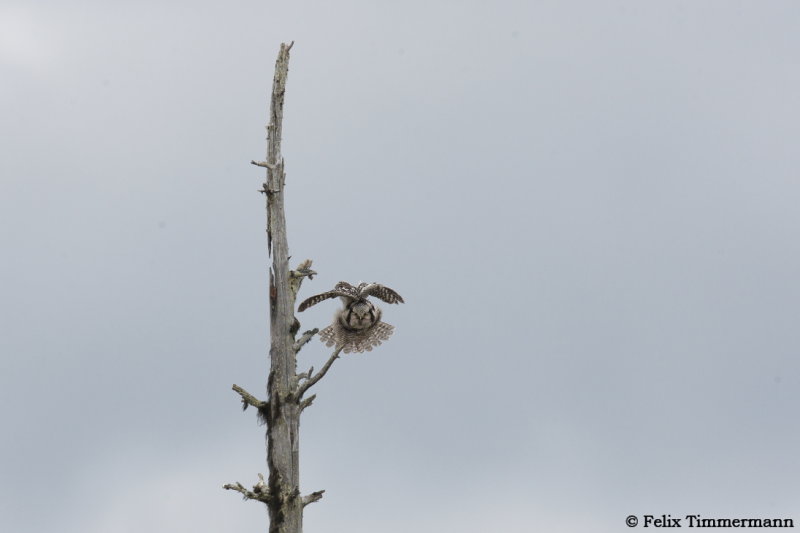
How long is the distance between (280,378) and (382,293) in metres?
3.84

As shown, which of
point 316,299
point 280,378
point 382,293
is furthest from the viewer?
point 382,293

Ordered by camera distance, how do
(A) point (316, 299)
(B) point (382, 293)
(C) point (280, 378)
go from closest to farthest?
1. (C) point (280, 378)
2. (A) point (316, 299)
3. (B) point (382, 293)

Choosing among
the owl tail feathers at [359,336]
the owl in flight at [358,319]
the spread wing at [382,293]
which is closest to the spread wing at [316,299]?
the owl in flight at [358,319]

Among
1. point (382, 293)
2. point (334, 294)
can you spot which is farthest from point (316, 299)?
point (382, 293)

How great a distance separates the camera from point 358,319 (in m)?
21.6

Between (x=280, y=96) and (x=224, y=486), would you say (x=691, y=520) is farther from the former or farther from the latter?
(x=280, y=96)

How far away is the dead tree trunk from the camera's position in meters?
17.4

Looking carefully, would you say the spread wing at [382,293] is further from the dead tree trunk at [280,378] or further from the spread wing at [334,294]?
the dead tree trunk at [280,378]

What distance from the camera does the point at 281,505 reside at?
1731 centimetres

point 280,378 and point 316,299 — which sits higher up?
point 316,299

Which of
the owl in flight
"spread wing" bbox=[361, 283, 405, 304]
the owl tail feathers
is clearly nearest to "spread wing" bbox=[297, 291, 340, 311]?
the owl in flight

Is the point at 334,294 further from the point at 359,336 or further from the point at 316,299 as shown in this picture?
the point at 359,336

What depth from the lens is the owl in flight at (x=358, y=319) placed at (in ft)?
68.7

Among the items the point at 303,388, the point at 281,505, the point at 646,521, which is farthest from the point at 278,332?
the point at 646,521
